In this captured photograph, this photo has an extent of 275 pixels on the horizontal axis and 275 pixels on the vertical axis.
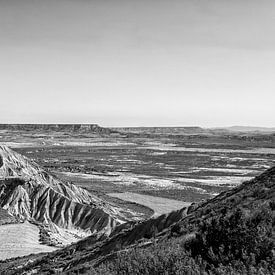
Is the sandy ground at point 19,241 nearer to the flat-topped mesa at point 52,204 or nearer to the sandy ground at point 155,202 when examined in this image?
the flat-topped mesa at point 52,204

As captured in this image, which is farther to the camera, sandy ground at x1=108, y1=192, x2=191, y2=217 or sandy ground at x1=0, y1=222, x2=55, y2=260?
sandy ground at x1=108, y1=192, x2=191, y2=217

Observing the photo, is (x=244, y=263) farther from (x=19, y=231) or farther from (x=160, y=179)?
(x=160, y=179)

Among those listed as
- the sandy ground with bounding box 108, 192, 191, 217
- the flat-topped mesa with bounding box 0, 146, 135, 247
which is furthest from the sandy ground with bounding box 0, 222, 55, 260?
the sandy ground with bounding box 108, 192, 191, 217

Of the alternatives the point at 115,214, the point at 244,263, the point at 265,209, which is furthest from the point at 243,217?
the point at 115,214

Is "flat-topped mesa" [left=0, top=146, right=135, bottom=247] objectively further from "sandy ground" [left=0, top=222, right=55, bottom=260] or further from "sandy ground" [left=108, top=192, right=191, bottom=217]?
"sandy ground" [left=108, top=192, right=191, bottom=217]

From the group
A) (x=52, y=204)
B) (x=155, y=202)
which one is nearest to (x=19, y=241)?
(x=52, y=204)
